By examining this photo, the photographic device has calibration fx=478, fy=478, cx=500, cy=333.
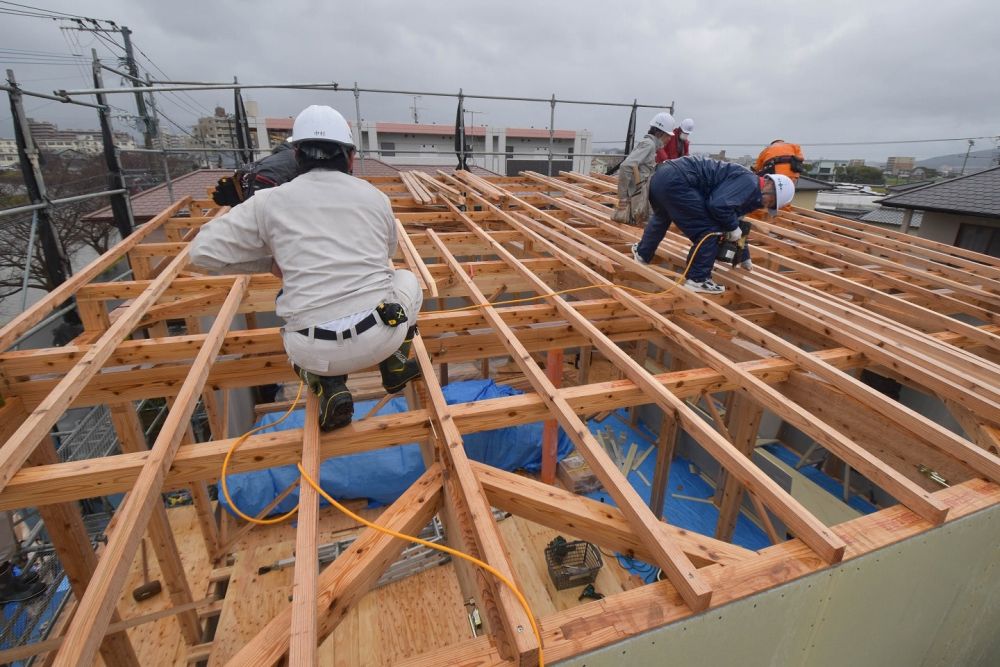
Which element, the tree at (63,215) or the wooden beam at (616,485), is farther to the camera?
the tree at (63,215)

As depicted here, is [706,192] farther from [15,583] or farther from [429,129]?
[429,129]

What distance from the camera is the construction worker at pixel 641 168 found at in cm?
551

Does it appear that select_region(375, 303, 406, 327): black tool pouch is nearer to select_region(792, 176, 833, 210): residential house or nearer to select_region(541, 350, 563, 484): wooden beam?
select_region(541, 350, 563, 484): wooden beam

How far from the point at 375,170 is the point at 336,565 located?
13.3 m

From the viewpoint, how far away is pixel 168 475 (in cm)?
213

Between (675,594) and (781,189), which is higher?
(781,189)

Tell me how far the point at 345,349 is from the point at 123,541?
1.07 metres

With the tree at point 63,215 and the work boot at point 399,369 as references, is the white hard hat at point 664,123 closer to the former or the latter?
the work boot at point 399,369

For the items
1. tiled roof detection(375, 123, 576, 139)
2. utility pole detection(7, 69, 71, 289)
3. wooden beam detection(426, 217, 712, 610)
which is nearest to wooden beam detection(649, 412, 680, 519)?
wooden beam detection(426, 217, 712, 610)

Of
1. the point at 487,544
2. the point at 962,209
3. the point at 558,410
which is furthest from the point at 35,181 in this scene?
the point at 962,209

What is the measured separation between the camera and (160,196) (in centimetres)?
1155

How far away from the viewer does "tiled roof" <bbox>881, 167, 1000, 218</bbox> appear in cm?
851

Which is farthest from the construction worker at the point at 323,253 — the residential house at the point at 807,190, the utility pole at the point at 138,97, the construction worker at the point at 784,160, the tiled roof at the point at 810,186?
the tiled roof at the point at 810,186

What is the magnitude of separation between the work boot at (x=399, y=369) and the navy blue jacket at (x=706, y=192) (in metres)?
2.80
